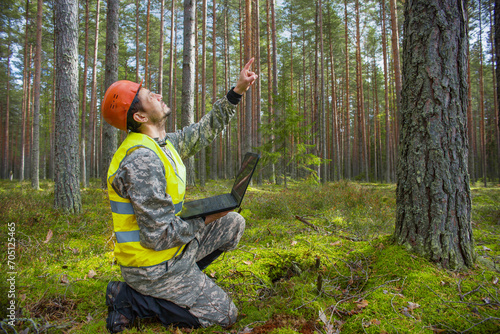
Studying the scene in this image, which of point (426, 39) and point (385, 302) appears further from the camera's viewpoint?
point (426, 39)

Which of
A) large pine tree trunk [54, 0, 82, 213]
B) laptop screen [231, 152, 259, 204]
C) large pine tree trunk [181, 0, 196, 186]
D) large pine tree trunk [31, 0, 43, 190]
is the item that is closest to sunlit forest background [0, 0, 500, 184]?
large pine tree trunk [31, 0, 43, 190]

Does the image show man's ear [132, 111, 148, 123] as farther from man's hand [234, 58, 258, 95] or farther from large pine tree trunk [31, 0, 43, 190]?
large pine tree trunk [31, 0, 43, 190]

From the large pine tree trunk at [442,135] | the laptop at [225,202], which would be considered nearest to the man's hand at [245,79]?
the laptop at [225,202]

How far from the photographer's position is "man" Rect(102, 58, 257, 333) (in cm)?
184

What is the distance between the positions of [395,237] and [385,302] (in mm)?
991

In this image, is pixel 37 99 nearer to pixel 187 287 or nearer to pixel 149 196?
pixel 149 196

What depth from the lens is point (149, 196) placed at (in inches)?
71.2

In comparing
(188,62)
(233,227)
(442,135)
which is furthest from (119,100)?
(188,62)

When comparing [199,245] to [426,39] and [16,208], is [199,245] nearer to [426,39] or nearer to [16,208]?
[426,39]

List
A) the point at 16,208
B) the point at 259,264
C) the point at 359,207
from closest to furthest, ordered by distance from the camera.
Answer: the point at 259,264
the point at 16,208
the point at 359,207

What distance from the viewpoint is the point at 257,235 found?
419cm

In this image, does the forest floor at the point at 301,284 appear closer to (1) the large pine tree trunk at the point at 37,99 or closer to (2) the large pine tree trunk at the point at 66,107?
(2) the large pine tree trunk at the point at 66,107

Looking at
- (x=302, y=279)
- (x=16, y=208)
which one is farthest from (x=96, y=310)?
(x=16, y=208)

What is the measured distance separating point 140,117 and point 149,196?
0.74m
